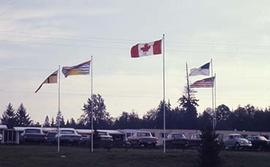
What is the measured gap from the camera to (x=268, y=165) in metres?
40.8

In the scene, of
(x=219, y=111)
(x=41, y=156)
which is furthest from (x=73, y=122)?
(x=41, y=156)

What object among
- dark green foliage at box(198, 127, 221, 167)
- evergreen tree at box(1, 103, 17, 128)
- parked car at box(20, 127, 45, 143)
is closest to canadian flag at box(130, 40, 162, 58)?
dark green foliage at box(198, 127, 221, 167)

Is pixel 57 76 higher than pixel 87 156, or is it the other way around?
pixel 57 76

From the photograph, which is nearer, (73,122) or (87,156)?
(87,156)

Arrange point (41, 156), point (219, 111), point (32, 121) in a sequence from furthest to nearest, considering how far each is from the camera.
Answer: point (32, 121)
point (219, 111)
point (41, 156)

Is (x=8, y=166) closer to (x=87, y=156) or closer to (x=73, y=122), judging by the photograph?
(x=87, y=156)

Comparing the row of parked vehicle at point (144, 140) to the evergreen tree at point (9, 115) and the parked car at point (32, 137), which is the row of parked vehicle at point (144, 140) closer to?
the parked car at point (32, 137)

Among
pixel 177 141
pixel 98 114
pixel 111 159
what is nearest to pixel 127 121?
pixel 98 114

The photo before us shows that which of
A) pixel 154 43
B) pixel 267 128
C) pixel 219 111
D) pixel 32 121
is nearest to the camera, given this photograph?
pixel 154 43

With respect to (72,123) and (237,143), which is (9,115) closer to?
(72,123)

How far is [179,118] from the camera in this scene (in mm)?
121375

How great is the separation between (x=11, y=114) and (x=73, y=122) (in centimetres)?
1748

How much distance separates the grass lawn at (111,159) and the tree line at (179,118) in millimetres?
31773

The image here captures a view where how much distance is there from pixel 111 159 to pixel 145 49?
9030 mm
